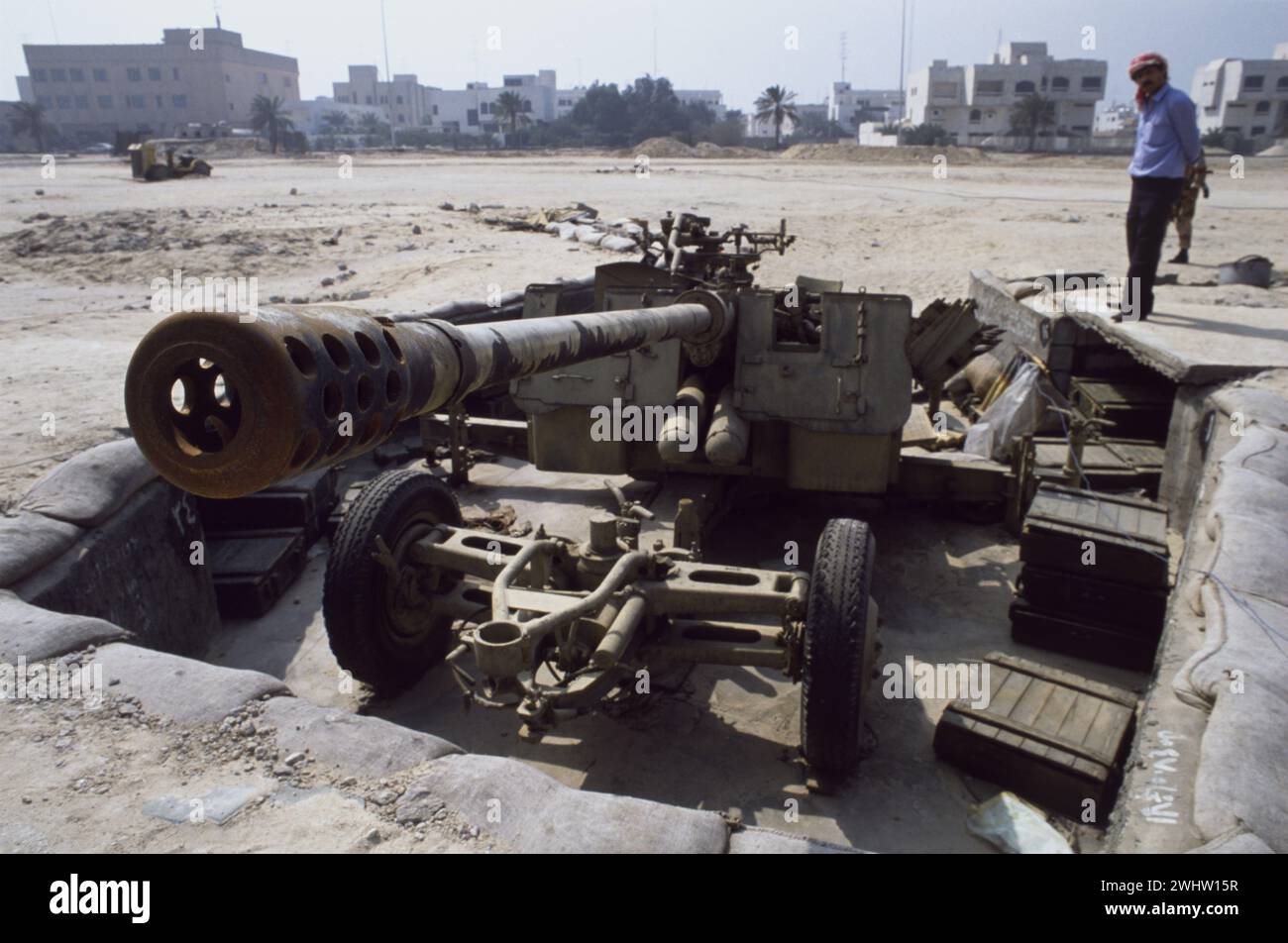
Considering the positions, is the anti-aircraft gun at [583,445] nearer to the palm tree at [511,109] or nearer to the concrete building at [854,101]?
the palm tree at [511,109]

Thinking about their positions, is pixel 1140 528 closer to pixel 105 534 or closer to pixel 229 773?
pixel 229 773

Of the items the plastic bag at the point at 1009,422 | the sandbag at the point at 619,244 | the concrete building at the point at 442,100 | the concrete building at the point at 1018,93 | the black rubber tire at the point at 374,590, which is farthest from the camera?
the concrete building at the point at 442,100

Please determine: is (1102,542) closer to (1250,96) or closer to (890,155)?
(890,155)

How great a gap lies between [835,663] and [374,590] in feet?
6.94

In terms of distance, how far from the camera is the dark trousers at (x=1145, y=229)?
7.45m

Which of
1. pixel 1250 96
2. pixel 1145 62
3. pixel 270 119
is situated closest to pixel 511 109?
pixel 270 119

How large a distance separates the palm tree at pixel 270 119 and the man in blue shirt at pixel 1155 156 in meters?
56.2

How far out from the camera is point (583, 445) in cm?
620

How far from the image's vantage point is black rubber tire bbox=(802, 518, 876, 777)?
3.74 m

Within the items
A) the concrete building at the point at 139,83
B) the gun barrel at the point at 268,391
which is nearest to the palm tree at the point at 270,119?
the concrete building at the point at 139,83

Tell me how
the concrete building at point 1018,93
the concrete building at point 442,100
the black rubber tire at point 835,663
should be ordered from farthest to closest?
the concrete building at point 442,100, the concrete building at point 1018,93, the black rubber tire at point 835,663

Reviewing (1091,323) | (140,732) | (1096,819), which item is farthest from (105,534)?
(1091,323)

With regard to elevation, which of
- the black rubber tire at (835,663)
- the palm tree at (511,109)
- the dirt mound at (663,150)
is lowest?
the black rubber tire at (835,663)

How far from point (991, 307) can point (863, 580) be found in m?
8.21
